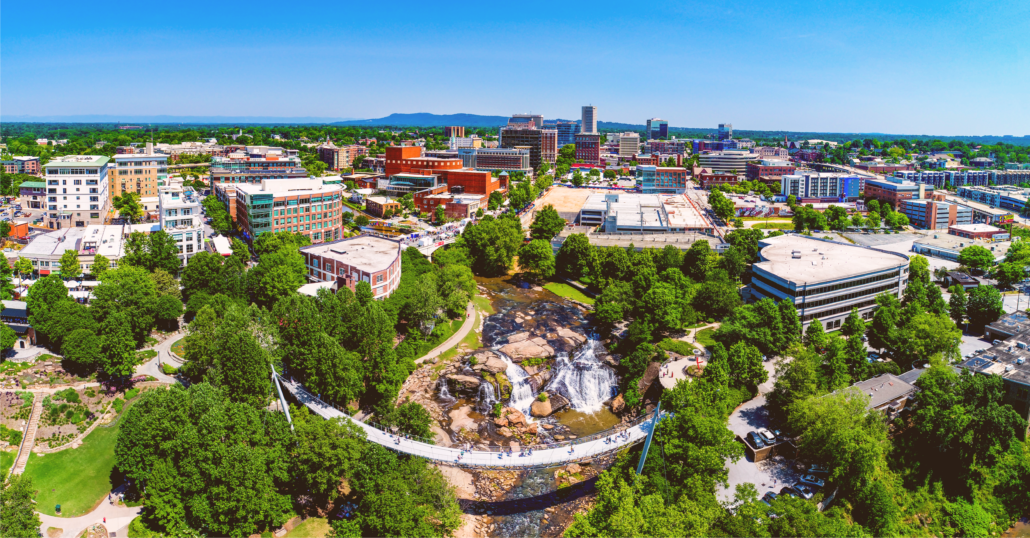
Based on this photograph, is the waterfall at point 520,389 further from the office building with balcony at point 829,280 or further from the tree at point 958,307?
the tree at point 958,307

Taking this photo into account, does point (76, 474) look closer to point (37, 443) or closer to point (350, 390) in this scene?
point (37, 443)

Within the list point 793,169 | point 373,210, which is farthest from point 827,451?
point 793,169

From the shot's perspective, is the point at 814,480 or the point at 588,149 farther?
the point at 588,149

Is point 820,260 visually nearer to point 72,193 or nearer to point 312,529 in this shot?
point 312,529

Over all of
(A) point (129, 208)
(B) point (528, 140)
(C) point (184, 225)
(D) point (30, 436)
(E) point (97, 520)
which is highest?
(B) point (528, 140)

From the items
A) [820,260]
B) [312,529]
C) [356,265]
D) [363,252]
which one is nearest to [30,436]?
[312,529]

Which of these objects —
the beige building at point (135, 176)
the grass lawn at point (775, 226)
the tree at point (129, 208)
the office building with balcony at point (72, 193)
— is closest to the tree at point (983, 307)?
the grass lawn at point (775, 226)
